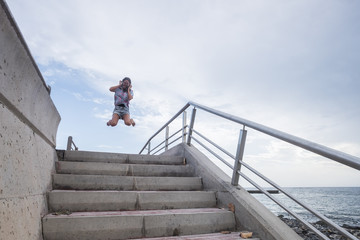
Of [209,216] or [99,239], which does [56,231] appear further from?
[209,216]

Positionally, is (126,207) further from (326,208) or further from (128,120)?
(326,208)

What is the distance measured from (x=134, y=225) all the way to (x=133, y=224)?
0.05ft

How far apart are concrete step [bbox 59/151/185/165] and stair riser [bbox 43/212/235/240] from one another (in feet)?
5.78

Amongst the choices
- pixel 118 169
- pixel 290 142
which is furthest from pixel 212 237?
pixel 118 169

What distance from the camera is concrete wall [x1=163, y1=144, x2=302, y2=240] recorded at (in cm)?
230

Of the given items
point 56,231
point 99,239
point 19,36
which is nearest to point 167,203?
point 99,239

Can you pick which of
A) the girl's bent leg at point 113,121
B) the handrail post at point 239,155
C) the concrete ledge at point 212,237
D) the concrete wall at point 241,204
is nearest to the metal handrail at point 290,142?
the handrail post at point 239,155

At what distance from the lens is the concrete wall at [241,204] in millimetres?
2301

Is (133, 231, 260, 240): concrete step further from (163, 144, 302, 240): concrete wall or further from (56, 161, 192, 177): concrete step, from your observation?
(56, 161, 192, 177): concrete step

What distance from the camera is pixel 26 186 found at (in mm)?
1892

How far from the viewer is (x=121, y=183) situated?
334 centimetres

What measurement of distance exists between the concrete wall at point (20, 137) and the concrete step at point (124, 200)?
0.22m

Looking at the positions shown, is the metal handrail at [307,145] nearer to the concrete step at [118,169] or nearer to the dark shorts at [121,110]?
the concrete step at [118,169]

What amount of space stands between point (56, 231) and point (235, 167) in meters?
2.17
